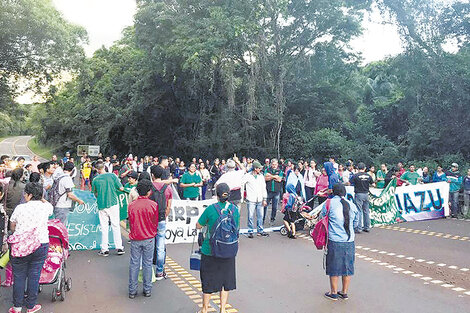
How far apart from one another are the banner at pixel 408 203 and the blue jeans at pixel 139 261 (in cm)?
757

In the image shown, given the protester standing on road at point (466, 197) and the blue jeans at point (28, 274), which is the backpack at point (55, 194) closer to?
the blue jeans at point (28, 274)

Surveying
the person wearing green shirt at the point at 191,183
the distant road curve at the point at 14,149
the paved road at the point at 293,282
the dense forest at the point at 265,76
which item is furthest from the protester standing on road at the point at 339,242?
the distant road curve at the point at 14,149

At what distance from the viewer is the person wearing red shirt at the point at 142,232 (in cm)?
612

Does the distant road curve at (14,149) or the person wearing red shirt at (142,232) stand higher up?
the distant road curve at (14,149)

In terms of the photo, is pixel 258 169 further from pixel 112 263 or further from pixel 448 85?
pixel 448 85

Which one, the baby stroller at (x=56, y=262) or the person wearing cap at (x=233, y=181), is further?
the person wearing cap at (x=233, y=181)

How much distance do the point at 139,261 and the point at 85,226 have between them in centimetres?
344

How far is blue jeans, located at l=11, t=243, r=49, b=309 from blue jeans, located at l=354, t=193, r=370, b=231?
27.3 feet

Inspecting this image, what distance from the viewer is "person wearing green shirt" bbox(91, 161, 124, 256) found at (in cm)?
862

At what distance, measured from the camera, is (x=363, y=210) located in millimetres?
11984

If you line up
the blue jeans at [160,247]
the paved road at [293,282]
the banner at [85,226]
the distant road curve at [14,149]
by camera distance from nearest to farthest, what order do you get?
the paved road at [293,282], the blue jeans at [160,247], the banner at [85,226], the distant road curve at [14,149]

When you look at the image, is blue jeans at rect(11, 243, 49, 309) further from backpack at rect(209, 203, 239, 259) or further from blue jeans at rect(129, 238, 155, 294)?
backpack at rect(209, 203, 239, 259)

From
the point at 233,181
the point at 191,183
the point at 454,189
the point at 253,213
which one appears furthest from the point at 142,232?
the point at 454,189

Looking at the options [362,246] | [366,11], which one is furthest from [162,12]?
[362,246]
